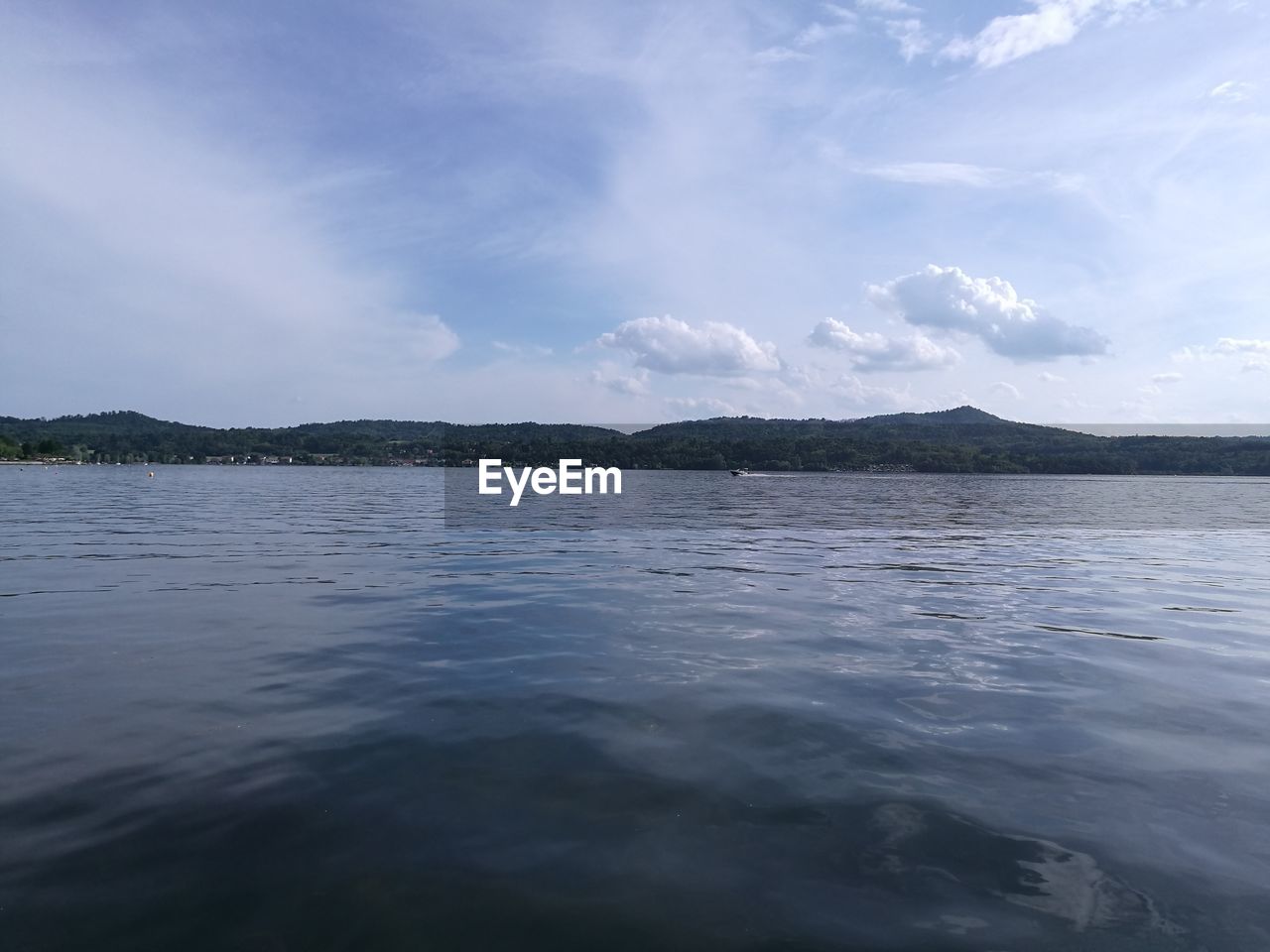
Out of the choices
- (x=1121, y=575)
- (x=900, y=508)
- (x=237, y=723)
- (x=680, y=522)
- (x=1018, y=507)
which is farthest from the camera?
(x=1018, y=507)

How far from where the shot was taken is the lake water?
5.52 m

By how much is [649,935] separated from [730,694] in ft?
18.5

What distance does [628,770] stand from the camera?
26.5ft

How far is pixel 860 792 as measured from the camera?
7.58 m

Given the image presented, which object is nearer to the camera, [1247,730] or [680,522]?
[1247,730]

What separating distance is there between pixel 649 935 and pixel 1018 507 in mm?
64490

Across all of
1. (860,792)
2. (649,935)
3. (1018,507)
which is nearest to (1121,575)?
(860,792)

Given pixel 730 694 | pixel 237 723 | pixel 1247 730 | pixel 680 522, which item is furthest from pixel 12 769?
pixel 680 522

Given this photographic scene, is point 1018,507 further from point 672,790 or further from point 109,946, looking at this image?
point 109,946

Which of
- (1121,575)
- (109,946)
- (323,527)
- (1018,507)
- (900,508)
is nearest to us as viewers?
(109,946)

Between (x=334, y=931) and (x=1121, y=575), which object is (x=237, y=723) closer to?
(x=334, y=931)

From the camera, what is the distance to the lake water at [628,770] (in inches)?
217

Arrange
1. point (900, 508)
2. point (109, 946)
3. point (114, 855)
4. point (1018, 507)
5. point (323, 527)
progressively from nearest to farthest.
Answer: point (109, 946)
point (114, 855)
point (323, 527)
point (900, 508)
point (1018, 507)

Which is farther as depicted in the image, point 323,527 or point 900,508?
point 900,508
